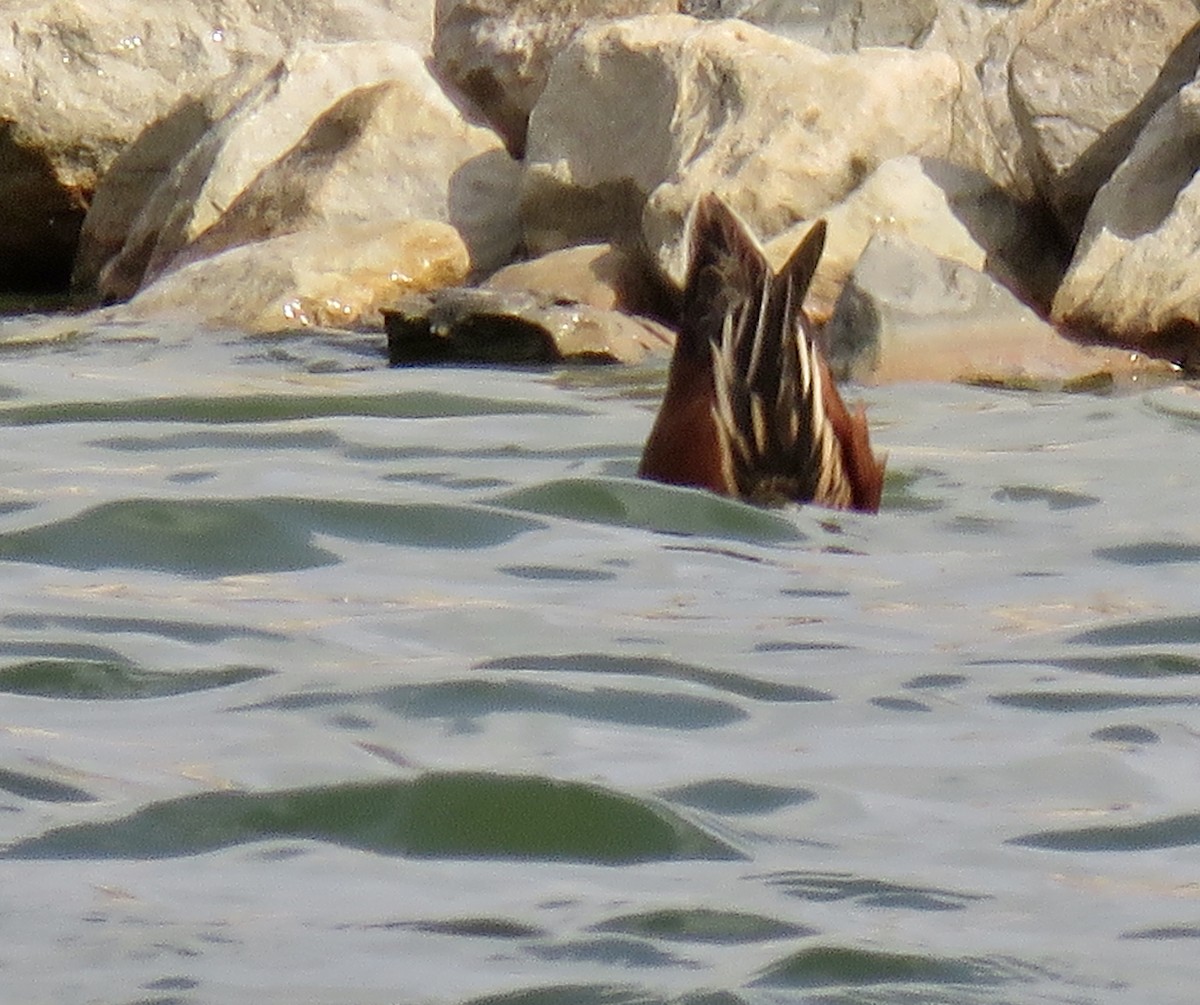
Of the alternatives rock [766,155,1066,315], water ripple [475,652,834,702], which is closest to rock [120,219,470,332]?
rock [766,155,1066,315]

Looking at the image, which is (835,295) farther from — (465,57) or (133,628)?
(133,628)

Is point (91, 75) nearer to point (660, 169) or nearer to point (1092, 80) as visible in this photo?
point (660, 169)

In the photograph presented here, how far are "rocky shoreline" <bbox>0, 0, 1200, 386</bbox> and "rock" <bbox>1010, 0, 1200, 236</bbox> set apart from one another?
0.04 feet

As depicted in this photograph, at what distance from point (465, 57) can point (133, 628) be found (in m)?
8.51

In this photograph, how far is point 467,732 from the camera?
443 cm

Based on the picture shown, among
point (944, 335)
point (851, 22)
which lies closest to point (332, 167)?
point (851, 22)

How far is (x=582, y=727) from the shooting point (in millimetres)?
4480

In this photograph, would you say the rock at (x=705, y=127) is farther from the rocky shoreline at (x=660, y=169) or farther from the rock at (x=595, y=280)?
the rock at (x=595, y=280)

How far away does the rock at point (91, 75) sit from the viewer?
45.4 feet

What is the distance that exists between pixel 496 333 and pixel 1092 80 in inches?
114

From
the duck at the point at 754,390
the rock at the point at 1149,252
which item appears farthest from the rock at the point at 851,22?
the duck at the point at 754,390

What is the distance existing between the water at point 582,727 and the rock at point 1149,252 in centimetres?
230

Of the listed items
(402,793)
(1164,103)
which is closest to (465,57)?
(1164,103)

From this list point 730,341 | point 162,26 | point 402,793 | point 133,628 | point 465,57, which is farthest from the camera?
point 162,26
